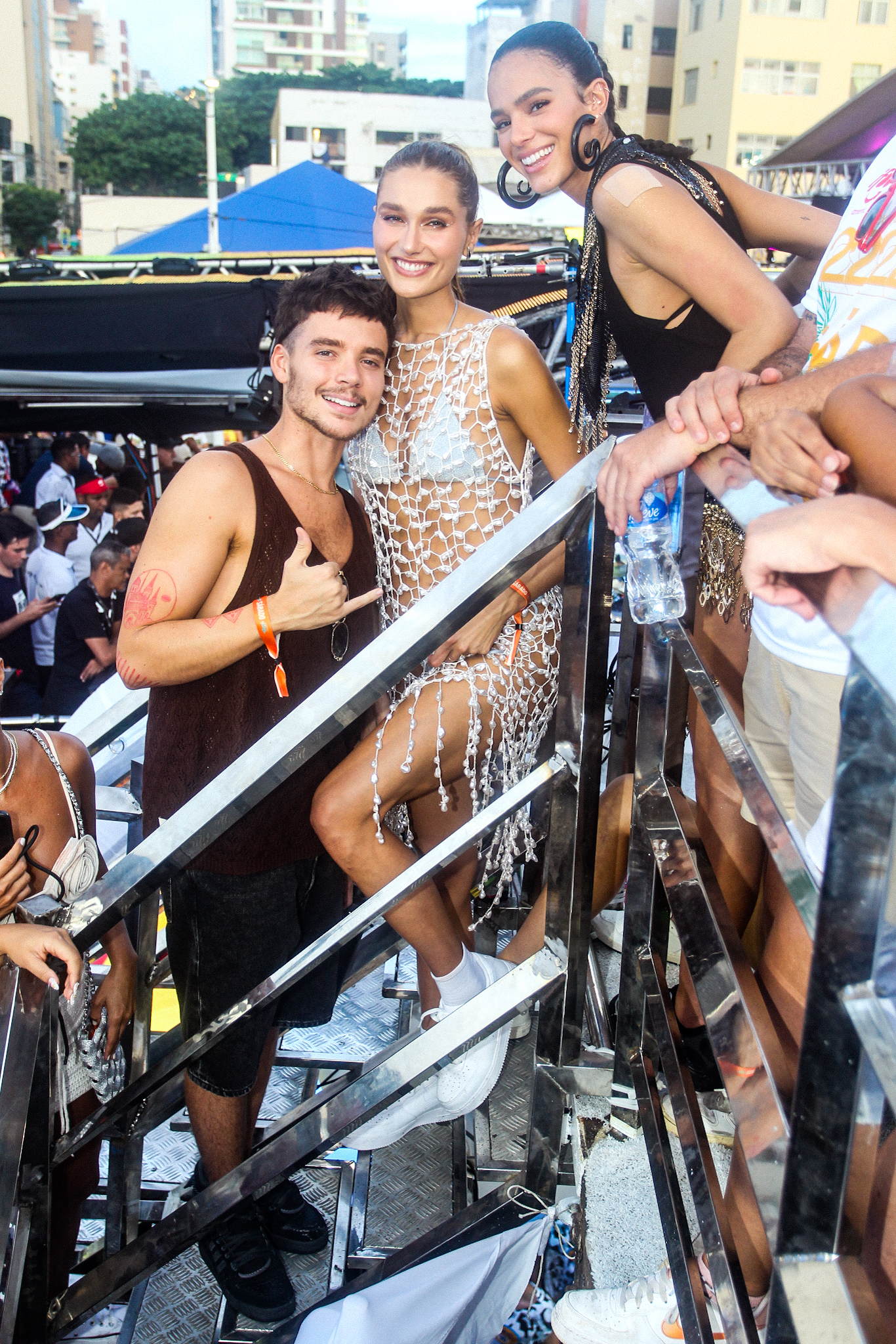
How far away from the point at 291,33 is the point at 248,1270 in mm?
132298

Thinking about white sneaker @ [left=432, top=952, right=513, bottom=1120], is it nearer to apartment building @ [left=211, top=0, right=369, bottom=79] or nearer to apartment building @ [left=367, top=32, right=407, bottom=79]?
apartment building @ [left=211, top=0, right=369, bottom=79]

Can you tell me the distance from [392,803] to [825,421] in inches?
47.8

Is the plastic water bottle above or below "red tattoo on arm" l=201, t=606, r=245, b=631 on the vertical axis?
above

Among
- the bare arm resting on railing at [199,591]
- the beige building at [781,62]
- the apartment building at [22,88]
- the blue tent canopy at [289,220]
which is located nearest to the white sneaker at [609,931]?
the bare arm resting on railing at [199,591]

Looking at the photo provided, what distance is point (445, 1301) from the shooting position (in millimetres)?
1925

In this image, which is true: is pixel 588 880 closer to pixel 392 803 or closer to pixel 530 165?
pixel 392 803

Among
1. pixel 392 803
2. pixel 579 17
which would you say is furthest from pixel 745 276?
pixel 579 17

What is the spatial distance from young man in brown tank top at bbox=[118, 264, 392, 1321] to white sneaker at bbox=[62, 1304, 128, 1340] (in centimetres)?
26

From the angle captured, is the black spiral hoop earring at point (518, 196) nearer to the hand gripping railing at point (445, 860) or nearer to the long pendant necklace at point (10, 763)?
the hand gripping railing at point (445, 860)

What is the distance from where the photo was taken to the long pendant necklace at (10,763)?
230cm

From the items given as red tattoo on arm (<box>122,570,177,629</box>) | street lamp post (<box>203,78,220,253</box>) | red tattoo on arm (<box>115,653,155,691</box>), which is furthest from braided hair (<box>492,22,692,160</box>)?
street lamp post (<box>203,78,220,253</box>)

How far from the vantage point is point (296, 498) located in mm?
2242

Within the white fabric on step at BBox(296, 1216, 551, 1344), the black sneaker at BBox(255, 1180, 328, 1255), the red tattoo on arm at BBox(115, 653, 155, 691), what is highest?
the red tattoo on arm at BBox(115, 653, 155, 691)

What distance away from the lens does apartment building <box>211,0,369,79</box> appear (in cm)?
10969
